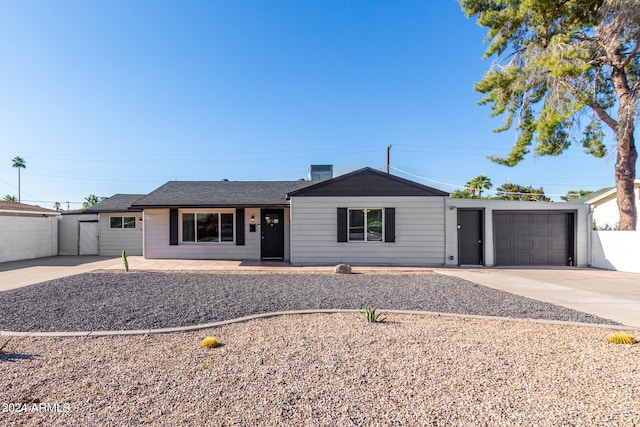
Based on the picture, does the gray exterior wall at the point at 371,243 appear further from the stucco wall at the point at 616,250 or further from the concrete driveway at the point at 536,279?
the stucco wall at the point at 616,250

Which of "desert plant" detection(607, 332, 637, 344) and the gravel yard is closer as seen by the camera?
"desert plant" detection(607, 332, 637, 344)

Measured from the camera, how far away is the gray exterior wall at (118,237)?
45.8ft

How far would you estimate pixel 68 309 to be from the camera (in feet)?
16.0

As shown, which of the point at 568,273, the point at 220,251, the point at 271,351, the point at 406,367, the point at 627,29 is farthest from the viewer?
the point at 220,251

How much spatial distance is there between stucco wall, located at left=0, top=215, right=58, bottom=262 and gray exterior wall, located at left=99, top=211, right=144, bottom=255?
7.94ft

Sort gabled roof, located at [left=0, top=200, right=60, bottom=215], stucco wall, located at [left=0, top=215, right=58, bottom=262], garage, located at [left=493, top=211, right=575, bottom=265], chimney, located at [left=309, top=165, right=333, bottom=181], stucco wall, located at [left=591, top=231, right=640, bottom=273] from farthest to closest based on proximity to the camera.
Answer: chimney, located at [left=309, top=165, right=333, bottom=181], gabled roof, located at [left=0, top=200, right=60, bottom=215], stucco wall, located at [left=0, top=215, right=58, bottom=262], garage, located at [left=493, top=211, right=575, bottom=265], stucco wall, located at [left=591, top=231, right=640, bottom=273]

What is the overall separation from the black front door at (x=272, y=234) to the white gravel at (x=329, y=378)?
25.4ft

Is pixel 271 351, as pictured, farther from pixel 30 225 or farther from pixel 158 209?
pixel 30 225

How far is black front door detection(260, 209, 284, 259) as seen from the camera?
11.8 m

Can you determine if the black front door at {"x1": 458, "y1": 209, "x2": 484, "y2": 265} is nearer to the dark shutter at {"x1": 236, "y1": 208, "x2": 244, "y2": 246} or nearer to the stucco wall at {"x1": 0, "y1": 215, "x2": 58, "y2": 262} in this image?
the dark shutter at {"x1": 236, "y1": 208, "x2": 244, "y2": 246}

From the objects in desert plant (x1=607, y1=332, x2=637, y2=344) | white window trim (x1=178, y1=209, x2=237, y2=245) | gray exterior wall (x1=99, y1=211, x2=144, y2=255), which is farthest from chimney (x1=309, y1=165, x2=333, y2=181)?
desert plant (x1=607, y1=332, x2=637, y2=344)

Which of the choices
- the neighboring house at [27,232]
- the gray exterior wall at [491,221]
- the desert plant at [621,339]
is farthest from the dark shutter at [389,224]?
the neighboring house at [27,232]

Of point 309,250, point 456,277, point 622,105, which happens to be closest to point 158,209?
point 309,250

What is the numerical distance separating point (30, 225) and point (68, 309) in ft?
39.6
